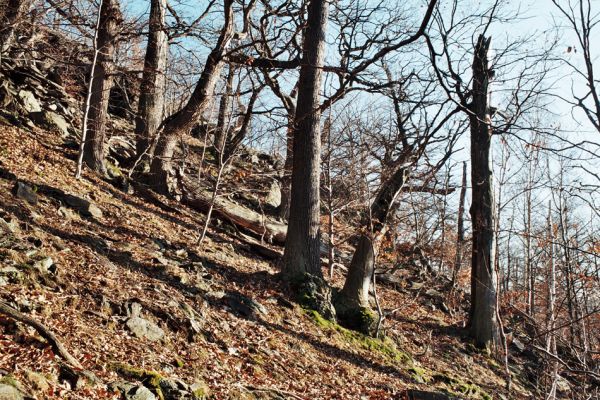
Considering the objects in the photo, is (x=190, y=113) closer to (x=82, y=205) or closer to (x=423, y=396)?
(x=82, y=205)

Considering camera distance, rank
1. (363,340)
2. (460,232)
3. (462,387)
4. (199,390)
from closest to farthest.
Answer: (199,390)
(462,387)
(363,340)
(460,232)

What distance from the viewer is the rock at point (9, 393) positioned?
307 centimetres

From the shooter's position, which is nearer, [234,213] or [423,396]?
[423,396]

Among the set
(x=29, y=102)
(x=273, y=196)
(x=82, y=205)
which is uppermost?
(x=29, y=102)

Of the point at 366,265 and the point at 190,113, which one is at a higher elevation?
the point at 190,113

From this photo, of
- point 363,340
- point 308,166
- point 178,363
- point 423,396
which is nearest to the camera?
point 178,363

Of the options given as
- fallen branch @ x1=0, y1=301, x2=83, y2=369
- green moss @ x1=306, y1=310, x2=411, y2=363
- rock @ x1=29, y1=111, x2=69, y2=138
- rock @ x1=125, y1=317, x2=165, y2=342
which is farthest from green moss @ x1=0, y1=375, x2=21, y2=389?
rock @ x1=29, y1=111, x2=69, y2=138

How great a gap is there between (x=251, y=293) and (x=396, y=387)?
2.93m

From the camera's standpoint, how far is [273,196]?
16.5 meters

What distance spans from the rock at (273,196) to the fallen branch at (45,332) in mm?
11924

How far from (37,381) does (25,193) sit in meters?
4.89

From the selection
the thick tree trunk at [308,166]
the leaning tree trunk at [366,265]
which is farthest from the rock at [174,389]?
the leaning tree trunk at [366,265]

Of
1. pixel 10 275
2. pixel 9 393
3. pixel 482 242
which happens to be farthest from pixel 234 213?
pixel 9 393

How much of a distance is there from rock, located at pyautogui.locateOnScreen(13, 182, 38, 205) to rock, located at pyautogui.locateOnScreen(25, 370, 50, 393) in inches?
181
